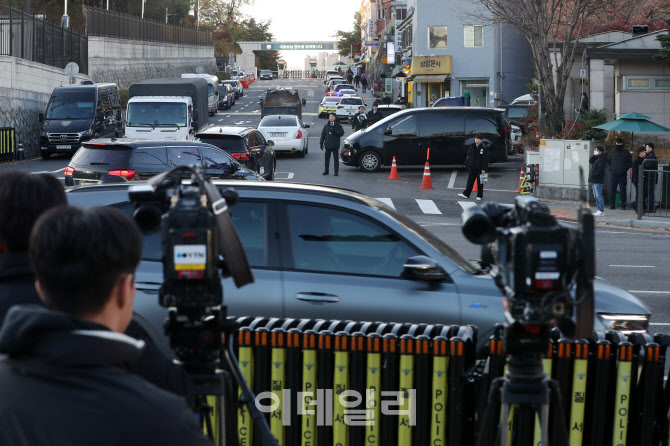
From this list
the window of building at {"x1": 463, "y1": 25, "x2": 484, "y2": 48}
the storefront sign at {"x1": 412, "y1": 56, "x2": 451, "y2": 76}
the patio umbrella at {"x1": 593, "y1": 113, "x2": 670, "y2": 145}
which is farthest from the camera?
the storefront sign at {"x1": 412, "y1": 56, "x2": 451, "y2": 76}

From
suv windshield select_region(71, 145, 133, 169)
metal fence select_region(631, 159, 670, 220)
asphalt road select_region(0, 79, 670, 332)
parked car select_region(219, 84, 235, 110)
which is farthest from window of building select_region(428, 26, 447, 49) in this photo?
suv windshield select_region(71, 145, 133, 169)

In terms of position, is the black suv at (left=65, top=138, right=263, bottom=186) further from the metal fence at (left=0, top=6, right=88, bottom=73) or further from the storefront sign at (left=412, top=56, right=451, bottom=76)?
the storefront sign at (left=412, top=56, right=451, bottom=76)

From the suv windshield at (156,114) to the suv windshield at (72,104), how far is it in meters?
5.38

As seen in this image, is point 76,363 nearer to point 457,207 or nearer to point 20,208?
point 20,208

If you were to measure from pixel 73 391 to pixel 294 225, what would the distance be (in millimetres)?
4005

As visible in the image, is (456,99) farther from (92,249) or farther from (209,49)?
(209,49)

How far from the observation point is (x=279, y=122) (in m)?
33.5

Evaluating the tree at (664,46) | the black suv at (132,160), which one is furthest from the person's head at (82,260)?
the tree at (664,46)

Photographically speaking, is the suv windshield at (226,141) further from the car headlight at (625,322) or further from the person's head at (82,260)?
the person's head at (82,260)

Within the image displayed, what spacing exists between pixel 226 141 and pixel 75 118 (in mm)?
13727

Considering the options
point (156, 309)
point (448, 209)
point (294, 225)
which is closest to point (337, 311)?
point (294, 225)

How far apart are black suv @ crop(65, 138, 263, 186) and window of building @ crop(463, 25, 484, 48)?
139 ft

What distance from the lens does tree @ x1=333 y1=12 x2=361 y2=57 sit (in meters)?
160

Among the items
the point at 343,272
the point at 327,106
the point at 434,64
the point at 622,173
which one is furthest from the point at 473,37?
the point at 343,272
